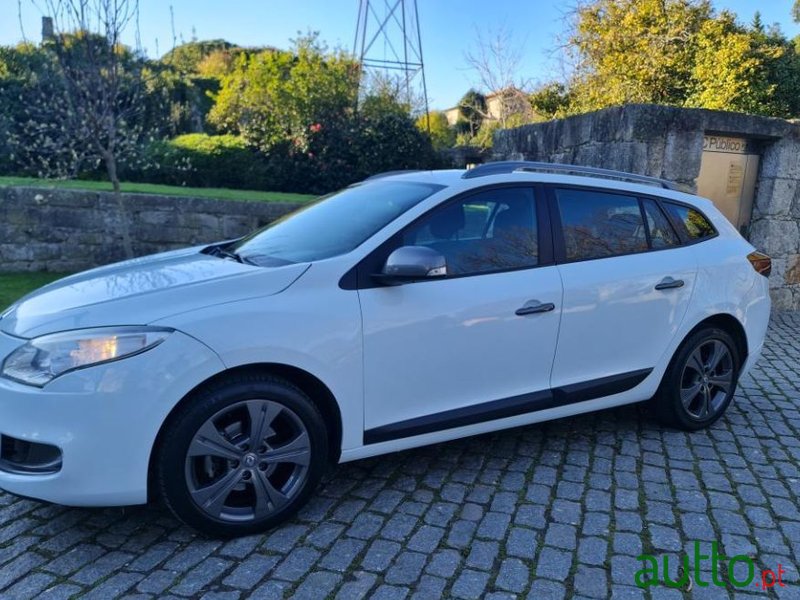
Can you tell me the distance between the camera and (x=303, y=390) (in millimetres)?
2871

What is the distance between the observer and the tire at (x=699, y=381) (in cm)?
396

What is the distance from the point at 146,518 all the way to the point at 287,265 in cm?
136

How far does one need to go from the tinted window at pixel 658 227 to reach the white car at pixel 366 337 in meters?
0.02

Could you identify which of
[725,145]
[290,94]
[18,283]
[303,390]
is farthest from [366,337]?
[290,94]

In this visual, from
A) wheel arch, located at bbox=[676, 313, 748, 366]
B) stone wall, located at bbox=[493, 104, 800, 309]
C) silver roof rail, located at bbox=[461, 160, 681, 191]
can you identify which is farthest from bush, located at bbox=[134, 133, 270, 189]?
wheel arch, located at bbox=[676, 313, 748, 366]

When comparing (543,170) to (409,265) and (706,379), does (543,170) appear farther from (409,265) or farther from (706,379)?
(706,379)

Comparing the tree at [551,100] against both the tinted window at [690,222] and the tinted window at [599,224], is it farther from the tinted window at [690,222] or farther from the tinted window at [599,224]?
the tinted window at [599,224]

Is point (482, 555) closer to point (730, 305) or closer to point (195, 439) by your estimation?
point (195, 439)

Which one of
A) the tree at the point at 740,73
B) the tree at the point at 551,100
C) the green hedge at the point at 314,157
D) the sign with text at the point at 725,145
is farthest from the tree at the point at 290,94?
the sign with text at the point at 725,145

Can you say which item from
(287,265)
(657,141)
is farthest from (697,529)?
(657,141)

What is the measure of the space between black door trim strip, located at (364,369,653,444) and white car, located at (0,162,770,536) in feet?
0.03

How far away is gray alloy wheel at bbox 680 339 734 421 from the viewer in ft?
13.2

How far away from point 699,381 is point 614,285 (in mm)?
1083

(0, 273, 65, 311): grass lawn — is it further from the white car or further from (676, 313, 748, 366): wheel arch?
(676, 313, 748, 366): wheel arch
